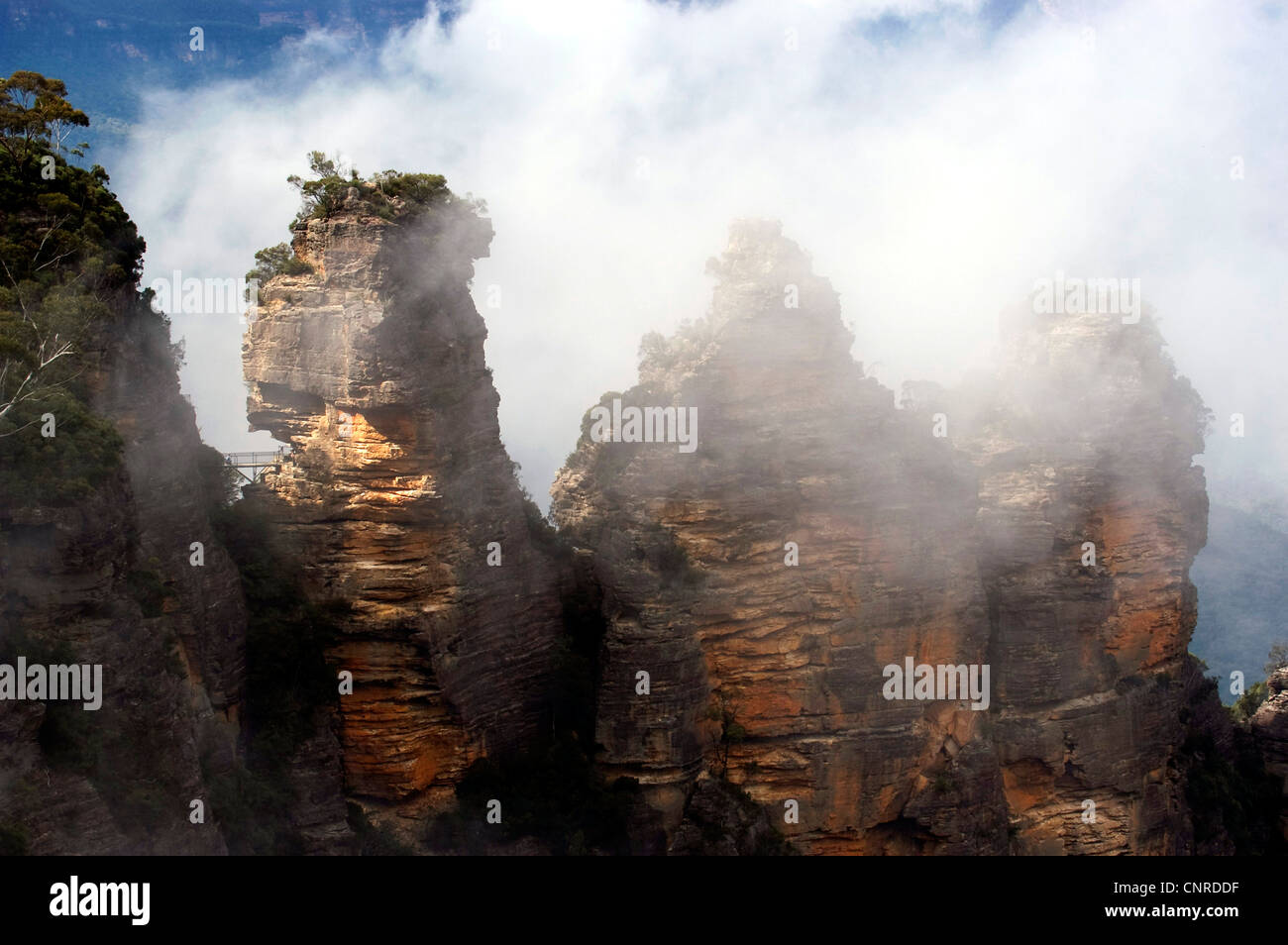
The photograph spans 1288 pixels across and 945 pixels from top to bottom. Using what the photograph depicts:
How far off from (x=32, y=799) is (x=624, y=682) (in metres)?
22.6

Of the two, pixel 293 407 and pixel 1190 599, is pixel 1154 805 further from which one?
pixel 293 407

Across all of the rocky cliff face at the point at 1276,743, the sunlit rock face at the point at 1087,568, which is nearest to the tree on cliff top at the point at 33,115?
the sunlit rock face at the point at 1087,568

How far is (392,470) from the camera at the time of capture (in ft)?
149

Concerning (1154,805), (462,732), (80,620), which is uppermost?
(80,620)

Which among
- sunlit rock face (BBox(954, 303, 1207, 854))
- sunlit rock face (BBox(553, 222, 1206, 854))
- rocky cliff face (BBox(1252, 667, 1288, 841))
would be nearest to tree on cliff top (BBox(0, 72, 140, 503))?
sunlit rock face (BBox(553, 222, 1206, 854))

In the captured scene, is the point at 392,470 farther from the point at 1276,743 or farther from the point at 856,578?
the point at 1276,743

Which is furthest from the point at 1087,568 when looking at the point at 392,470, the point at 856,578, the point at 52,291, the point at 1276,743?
the point at 52,291

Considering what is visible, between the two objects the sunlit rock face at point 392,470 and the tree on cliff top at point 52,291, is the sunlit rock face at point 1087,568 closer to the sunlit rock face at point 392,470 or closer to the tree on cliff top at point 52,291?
the sunlit rock face at point 392,470

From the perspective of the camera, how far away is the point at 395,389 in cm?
4447

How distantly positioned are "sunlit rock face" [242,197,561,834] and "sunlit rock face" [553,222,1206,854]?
6.02 metres

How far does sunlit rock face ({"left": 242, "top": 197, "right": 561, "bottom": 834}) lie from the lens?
44750 mm

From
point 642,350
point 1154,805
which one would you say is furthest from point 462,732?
point 1154,805

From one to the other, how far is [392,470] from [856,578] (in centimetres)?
1780
